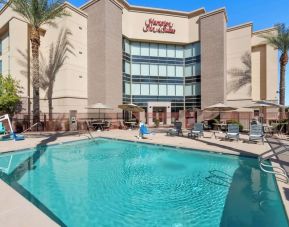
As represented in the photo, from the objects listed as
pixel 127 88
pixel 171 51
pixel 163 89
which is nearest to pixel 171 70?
pixel 171 51

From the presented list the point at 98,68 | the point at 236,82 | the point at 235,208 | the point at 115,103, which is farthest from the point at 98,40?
the point at 235,208

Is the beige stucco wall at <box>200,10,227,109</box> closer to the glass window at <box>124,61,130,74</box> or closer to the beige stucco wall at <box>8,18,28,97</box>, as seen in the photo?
Result: the glass window at <box>124,61,130,74</box>

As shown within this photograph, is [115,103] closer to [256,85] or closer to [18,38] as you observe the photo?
[18,38]

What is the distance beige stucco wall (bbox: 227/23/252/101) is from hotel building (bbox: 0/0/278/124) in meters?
0.13

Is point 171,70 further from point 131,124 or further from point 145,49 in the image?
point 131,124

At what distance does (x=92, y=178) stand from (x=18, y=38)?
2303 centimetres

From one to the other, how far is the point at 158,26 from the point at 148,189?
1232 inches

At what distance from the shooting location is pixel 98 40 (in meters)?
27.0

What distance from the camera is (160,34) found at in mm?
33375

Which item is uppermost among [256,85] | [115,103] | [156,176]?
[256,85]

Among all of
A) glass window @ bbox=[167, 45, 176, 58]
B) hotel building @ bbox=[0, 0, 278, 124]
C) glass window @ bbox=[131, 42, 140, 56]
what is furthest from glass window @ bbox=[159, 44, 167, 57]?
glass window @ bbox=[131, 42, 140, 56]

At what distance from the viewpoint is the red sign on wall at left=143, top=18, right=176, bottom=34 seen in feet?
108

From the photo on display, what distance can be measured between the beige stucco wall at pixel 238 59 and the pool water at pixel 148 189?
22.1 m

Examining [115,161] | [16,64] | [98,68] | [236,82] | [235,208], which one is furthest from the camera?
[236,82]
